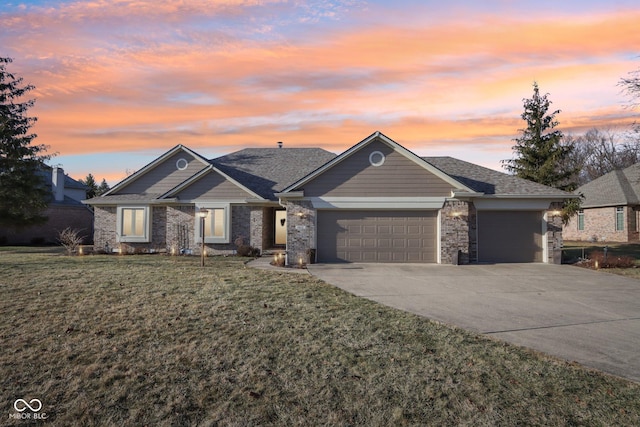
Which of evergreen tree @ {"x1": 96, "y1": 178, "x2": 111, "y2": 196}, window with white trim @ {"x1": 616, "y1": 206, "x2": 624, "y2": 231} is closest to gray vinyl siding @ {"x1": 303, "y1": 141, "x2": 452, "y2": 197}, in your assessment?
window with white trim @ {"x1": 616, "y1": 206, "x2": 624, "y2": 231}

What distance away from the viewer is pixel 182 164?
20719 mm

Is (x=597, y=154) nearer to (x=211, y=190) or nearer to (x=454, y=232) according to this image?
(x=454, y=232)

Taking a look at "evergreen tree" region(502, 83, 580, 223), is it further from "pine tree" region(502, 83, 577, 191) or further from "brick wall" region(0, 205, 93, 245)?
"brick wall" region(0, 205, 93, 245)

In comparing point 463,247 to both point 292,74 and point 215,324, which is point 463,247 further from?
point 215,324

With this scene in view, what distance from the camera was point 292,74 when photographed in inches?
654

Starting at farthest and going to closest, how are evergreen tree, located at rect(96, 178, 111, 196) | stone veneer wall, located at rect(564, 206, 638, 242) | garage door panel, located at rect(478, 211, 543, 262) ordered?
evergreen tree, located at rect(96, 178, 111, 196)
stone veneer wall, located at rect(564, 206, 638, 242)
garage door panel, located at rect(478, 211, 543, 262)

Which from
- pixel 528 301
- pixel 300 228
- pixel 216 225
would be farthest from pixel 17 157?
pixel 528 301

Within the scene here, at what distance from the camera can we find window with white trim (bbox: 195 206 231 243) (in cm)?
1856

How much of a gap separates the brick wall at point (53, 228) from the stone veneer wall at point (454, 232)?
25930mm

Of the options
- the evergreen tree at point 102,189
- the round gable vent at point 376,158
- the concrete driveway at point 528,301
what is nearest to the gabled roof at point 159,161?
the round gable vent at point 376,158

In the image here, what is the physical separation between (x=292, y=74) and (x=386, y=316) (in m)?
12.8

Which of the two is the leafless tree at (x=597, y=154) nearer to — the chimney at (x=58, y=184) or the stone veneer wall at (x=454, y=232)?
the stone veneer wall at (x=454, y=232)

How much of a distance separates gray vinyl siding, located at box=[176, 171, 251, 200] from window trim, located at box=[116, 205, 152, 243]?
2.57 meters

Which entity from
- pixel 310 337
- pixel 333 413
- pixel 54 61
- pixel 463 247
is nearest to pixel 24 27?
pixel 54 61
